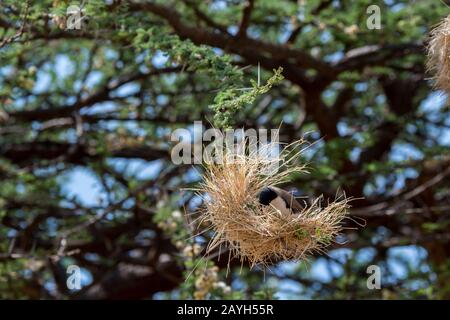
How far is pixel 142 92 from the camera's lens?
16.9 feet

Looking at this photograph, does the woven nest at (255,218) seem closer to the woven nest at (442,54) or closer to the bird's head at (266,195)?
the bird's head at (266,195)

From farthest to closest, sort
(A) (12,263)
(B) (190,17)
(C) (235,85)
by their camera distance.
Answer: (B) (190,17) → (A) (12,263) → (C) (235,85)

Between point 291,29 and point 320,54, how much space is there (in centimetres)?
40

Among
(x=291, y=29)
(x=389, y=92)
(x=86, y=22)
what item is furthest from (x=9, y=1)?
(x=389, y=92)

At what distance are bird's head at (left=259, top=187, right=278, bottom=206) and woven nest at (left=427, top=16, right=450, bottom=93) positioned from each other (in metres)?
0.70

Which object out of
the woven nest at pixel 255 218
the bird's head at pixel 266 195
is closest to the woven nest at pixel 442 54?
the woven nest at pixel 255 218

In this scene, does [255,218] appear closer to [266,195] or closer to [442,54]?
[266,195]

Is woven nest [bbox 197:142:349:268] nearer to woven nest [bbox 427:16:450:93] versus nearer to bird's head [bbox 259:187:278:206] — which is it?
bird's head [bbox 259:187:278:206]

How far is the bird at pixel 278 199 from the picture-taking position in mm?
2842

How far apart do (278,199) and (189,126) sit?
212 centimetres

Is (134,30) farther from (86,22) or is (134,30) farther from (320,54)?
(320,54)

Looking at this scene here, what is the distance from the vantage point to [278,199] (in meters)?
2.89

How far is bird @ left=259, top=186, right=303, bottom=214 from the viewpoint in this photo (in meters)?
2.84

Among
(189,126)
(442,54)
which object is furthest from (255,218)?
(189,126)
